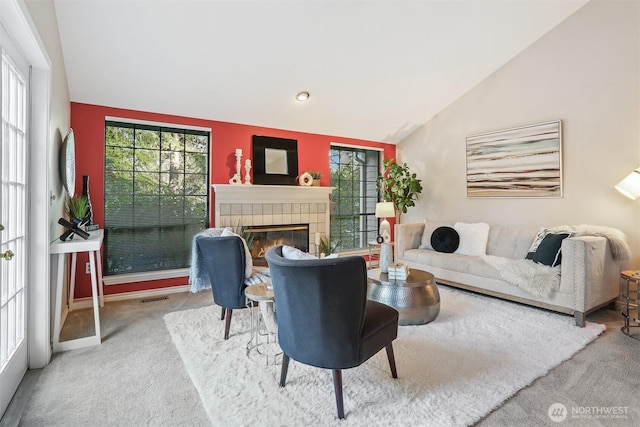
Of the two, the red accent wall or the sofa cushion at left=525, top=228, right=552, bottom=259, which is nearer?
the red accent wall

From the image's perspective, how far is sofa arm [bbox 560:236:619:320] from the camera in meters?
3.00

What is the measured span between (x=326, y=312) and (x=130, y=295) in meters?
3.13

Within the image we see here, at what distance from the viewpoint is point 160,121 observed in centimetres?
403

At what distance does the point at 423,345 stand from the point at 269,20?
305cm

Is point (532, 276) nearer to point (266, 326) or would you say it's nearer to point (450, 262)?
point (450, 262)

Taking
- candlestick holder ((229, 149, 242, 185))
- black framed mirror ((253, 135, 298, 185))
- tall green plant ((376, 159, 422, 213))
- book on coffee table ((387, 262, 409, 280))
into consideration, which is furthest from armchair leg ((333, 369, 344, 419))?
tall green plant ((376, 159, 422, 213))

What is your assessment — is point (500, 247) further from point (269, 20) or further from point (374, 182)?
point (269, 20)

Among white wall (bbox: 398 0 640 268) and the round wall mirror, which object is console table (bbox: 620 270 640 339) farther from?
the round wall mirror

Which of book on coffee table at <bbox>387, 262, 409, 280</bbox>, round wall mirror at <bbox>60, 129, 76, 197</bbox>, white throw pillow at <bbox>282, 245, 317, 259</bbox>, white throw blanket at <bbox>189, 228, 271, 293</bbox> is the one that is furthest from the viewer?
book on coffee table at <bbox>387, 262, 409, 280</bbox>

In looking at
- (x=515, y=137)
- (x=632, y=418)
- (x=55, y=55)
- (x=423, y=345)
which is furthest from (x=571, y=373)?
(x=55, y=55)

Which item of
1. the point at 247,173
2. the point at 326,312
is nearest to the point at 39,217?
the point at 326,312

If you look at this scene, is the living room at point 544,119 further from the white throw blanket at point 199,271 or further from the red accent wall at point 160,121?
A: the white throw blanket at point 199,271

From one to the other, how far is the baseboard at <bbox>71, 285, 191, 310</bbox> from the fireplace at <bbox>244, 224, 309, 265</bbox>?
989 millimetres

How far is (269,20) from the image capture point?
119 inches
